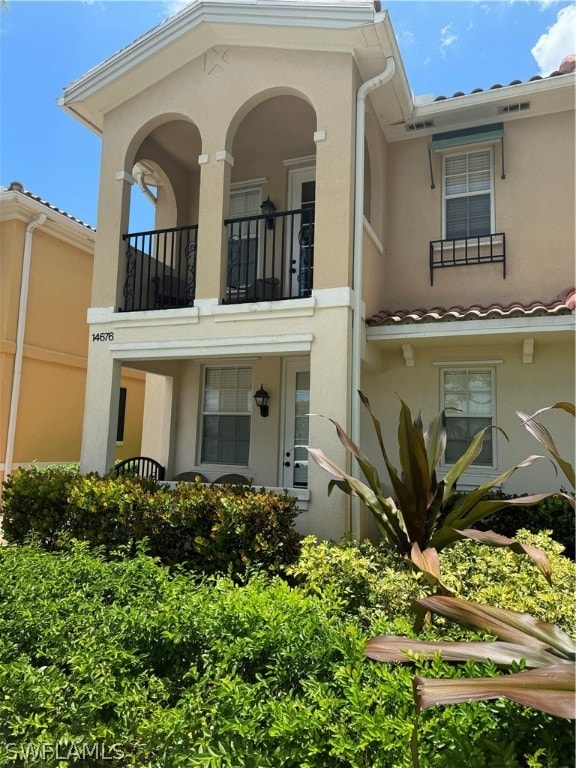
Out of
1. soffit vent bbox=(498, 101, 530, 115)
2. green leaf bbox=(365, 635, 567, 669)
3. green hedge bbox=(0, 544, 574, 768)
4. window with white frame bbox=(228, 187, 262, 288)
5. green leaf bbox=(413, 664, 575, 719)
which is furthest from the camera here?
window with white frame bbox=(228, 187, 262, 288)

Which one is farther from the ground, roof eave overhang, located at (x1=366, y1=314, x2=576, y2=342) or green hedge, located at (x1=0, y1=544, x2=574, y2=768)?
roof eave overhang, located at (x1=366, y1=314, x2=576, y2=342)

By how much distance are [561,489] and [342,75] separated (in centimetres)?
634

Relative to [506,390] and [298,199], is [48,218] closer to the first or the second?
[298,199]

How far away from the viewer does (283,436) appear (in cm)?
904

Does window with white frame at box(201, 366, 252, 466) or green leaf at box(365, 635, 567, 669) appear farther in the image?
window with white frame at box(201, 366, 252, 466)

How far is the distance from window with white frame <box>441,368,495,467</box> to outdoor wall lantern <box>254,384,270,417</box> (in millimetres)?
2972

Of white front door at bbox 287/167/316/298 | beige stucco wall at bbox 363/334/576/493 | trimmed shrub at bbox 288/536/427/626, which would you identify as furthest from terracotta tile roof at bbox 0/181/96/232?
trimmed shrub at bbox 288/536/427/626

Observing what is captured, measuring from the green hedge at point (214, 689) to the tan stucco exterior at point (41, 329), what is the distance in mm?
8696

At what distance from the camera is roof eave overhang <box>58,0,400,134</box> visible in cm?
673

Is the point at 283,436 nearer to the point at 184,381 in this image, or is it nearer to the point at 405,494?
the point at 184,381

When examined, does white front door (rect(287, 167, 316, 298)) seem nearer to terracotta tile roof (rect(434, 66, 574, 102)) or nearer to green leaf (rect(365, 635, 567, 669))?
terracotta tile roof (rect(434, 66, 574, 102))

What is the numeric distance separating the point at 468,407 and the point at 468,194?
354 cm

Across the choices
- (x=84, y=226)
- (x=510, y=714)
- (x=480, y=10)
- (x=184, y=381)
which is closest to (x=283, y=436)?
(x=184, y=381)

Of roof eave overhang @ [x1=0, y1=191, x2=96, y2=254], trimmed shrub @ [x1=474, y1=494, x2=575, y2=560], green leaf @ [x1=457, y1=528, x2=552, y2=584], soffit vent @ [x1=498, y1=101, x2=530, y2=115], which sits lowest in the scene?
trimmed shrub @ [x1=474, y1=494, x2=575, y2=560]
